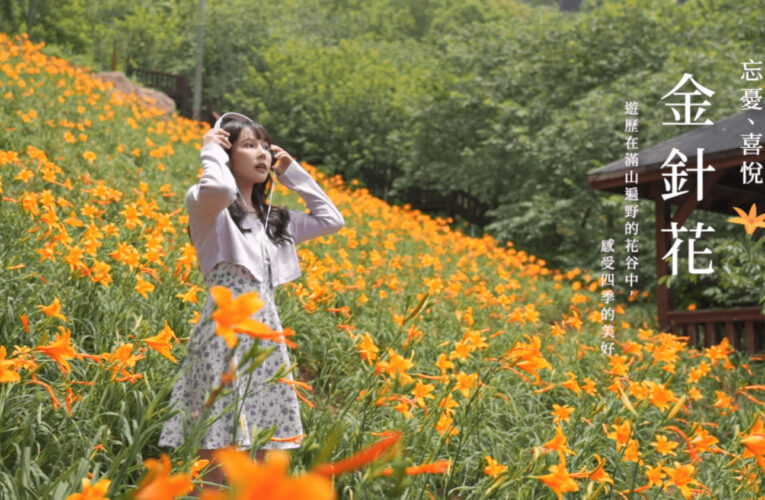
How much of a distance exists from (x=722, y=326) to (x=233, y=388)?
6101 mm

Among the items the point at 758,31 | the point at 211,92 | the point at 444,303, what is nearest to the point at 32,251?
the point at 444,303

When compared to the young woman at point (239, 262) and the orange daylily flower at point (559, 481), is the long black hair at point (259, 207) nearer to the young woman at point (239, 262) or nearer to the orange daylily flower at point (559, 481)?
the young woman at point (239, 262)

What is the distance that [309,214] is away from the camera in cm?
241

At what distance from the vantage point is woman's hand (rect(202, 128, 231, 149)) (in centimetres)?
204

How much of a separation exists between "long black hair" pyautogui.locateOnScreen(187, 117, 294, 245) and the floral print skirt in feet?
0.60

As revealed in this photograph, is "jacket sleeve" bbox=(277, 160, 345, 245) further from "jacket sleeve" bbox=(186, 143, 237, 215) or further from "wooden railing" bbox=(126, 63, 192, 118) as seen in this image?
"wooden railing" bbox=(126, 63, 192, 118)

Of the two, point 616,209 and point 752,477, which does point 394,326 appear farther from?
point 616,209

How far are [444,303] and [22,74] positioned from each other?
5760 millimetres

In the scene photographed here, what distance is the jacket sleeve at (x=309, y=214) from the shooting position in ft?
7.71

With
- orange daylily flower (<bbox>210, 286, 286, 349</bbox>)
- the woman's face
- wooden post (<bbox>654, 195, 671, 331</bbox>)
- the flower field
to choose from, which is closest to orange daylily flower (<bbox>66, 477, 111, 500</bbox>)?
the flower field

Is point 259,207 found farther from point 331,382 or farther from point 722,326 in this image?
point 722,326

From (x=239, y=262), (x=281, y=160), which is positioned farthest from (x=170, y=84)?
(x=239, y=262)

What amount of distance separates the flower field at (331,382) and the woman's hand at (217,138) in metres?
0.48

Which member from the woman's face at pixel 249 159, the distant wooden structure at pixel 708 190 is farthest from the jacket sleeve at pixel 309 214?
the distant wooden structure at pixel 708 190
